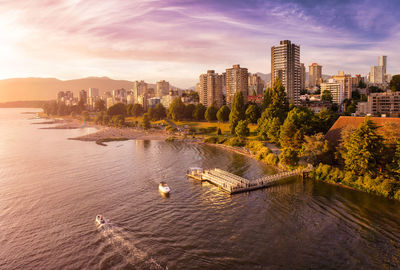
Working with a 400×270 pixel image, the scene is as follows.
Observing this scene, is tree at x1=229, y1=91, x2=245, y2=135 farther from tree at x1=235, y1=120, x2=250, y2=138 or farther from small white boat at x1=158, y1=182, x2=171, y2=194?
small white boat at x1=158, y1=182, x2=171, y2=194

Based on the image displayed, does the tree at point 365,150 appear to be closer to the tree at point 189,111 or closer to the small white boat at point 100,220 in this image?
the small white boat at point 100,220

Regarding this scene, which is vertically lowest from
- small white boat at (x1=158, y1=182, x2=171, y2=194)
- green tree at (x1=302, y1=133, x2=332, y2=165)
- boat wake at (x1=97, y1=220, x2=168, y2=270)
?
boat wake at (x1=97, y1=220, x2=168, y2=270)

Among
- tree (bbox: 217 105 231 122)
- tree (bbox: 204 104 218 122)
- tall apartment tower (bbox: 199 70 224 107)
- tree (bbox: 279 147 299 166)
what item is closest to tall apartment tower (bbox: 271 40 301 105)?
tall apartment tower (bbox: 199 70 224 107)

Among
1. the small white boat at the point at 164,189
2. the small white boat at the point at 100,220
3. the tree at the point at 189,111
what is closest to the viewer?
the small white boat at the point at 100,220

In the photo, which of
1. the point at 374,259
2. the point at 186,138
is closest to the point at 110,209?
the point at 374,259

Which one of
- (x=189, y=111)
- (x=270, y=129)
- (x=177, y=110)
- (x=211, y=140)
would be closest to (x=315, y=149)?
(x=270, y=129)

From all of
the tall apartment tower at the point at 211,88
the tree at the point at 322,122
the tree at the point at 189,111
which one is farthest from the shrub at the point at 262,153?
the tall apartment tower at the point at 211,88

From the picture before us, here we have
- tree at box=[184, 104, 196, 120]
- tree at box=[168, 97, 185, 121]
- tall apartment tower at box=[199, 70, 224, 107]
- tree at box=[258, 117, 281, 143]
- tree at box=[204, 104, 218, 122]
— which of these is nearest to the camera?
tree at box=[258, 117, 281, 143]
